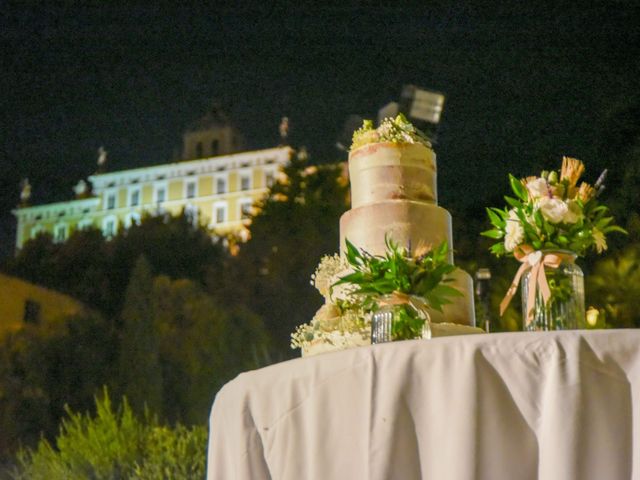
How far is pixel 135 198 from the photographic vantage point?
6147 centimetres

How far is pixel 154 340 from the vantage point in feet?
83.6

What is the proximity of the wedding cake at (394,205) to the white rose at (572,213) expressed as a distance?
1.41 m

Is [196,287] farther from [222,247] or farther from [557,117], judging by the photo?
A: [557,117]

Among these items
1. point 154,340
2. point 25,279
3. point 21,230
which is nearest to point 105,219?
point 21,230

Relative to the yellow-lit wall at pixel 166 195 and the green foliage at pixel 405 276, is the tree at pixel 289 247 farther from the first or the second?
the yellow-lit wall at pixel 166 195

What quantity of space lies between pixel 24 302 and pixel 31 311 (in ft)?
1.24

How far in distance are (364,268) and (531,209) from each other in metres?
0.56

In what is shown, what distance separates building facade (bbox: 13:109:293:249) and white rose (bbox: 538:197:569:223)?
181 feet

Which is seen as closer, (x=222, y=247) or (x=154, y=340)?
(x=154, y=340)

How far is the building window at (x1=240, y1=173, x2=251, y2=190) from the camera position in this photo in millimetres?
58594

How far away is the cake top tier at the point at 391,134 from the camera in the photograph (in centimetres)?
466

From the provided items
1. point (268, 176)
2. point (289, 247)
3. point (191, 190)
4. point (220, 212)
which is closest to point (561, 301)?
point (289, 247)

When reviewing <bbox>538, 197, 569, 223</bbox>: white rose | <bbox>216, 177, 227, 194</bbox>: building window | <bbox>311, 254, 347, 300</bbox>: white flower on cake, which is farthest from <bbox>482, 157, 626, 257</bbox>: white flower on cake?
<bbox>216, 177, 227, 194</bbox>: building window

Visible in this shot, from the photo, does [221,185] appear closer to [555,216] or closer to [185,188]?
[185,188]
